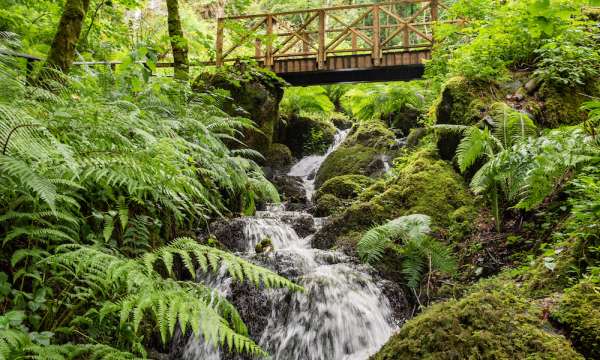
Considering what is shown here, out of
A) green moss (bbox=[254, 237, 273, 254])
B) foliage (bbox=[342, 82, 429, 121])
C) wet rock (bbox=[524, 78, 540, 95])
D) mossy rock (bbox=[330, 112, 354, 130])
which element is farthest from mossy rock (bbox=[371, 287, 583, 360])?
mossy rock (bbox=[330, 112, 354, 130])

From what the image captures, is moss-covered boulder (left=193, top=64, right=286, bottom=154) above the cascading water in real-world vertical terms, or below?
above

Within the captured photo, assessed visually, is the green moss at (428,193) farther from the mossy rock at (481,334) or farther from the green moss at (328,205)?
the mossy rock at (481,334)

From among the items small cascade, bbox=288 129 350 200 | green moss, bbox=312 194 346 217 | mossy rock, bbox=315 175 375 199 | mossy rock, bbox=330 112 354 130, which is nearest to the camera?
green moss, bbox=312 194 346 217

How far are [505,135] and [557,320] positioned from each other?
3.03 m

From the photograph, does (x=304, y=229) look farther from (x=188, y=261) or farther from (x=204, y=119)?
(x=188, y=261)

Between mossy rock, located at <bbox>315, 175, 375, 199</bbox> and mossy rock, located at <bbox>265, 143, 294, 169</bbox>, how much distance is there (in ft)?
10.1

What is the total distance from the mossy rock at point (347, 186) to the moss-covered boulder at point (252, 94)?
230 cm

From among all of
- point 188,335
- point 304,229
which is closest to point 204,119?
point 304,229

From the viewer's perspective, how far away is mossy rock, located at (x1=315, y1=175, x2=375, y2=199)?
25.0 feet

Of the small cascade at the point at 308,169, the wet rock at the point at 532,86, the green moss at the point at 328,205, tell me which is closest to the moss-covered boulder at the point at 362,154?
the small cascade at the point at 308,169

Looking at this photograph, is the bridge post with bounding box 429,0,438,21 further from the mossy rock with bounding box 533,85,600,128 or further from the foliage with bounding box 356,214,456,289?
the foliage with bounding box 356,214,456,289

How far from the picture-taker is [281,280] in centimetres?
228

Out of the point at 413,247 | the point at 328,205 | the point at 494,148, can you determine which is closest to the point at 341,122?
the point at 328,205

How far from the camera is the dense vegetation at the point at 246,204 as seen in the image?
2.15 meters
